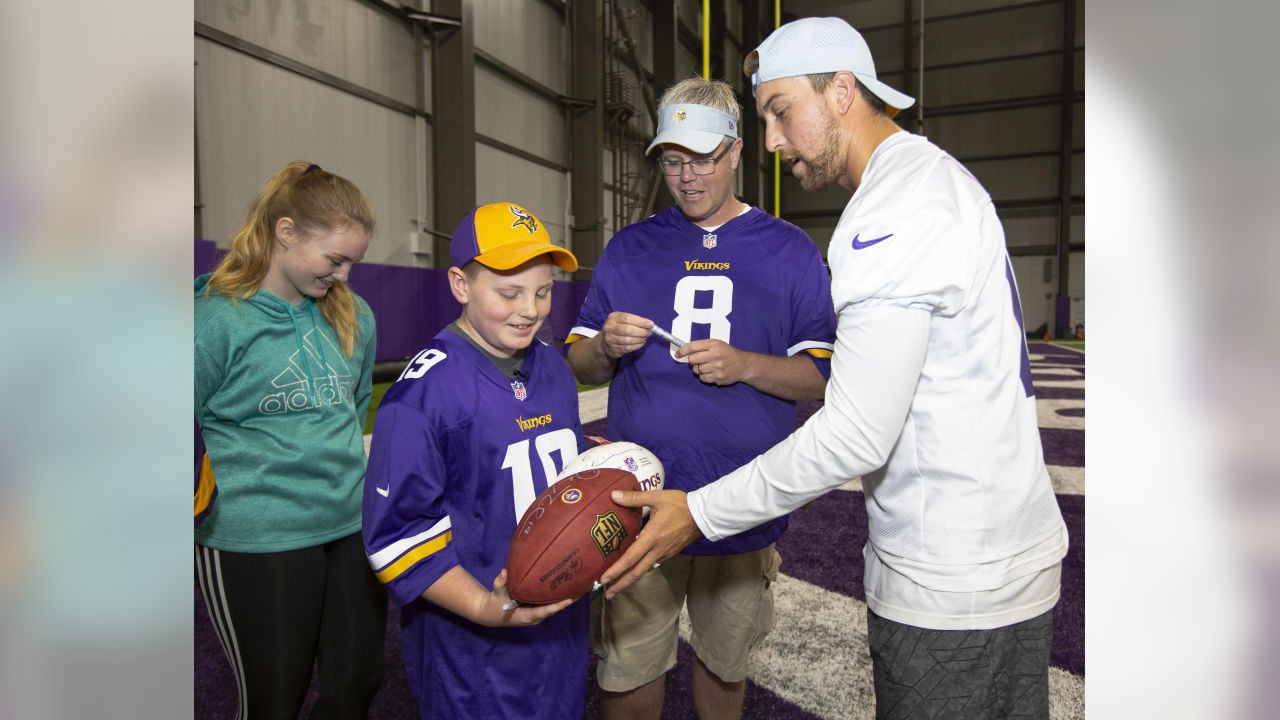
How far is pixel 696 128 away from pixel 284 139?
757 cm

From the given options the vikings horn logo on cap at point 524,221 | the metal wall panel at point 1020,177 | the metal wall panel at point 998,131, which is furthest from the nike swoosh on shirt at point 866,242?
the metal wall panel at point 1020,177

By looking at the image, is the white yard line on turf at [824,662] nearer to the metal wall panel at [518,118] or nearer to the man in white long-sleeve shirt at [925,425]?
the man in white long-sleeve shirt at [925,425]

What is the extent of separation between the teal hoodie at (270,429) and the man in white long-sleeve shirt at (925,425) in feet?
3.22

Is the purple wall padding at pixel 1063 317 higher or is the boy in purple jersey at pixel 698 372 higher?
the purple wall padding at pixel 1063 317

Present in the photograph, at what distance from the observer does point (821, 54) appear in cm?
124

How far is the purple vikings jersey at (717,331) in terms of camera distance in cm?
180

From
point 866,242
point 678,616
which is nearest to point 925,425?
point 866,242

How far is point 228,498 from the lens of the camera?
1.60m

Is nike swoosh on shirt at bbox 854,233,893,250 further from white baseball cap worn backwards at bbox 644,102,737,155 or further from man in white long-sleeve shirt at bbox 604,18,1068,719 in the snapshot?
white baseball cap worn backwards at bbox 644,102,737,155

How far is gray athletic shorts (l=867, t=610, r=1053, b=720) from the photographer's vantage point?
3.83 feet
